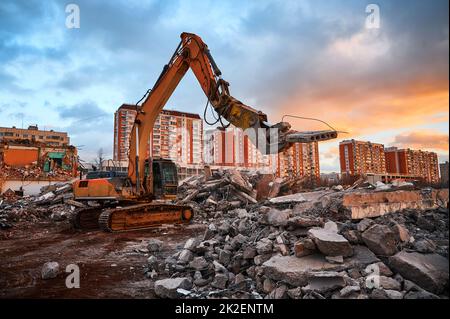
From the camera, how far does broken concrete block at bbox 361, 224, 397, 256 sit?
3721 mm

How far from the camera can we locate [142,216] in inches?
376

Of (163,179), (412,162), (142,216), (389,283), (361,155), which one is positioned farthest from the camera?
(361,155)

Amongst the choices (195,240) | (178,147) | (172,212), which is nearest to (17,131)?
(178,147)

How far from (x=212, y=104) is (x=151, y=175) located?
418cm

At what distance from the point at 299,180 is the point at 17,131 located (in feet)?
229

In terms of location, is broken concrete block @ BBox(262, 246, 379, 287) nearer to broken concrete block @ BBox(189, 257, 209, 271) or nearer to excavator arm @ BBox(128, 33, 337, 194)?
broken concrete block @ BBox(189, 257, 209, 271)

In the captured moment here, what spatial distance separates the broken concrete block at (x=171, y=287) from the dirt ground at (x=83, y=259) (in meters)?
0.21

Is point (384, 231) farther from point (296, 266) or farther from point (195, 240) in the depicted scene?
point (195, 240)

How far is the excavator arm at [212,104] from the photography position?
500 cm

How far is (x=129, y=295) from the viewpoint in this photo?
3936mm

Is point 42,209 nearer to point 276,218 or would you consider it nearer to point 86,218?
point 86,218

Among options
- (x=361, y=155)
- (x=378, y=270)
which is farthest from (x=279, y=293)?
(x=361, y=155)

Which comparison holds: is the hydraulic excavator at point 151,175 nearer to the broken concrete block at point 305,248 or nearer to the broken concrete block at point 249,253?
the broken concrete block at point 249,253

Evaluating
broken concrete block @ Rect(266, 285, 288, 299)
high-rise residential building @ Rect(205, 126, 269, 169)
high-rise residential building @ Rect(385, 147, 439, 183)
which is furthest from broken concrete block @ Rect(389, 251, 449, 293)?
high-rise residential building @ Rect(205, 126, 269, 169)
